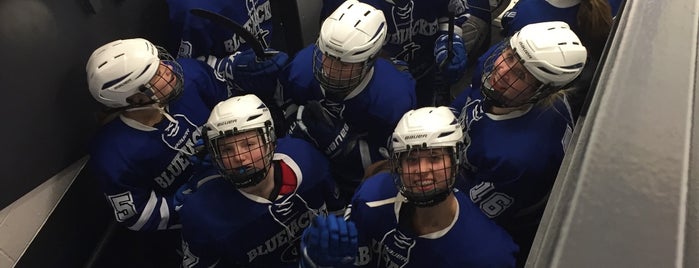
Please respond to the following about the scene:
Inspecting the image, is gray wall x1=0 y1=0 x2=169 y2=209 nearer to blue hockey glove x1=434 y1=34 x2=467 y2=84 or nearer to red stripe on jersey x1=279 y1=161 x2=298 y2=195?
red stripe on jersey x1=279 y1=161 x2=298 y2=195

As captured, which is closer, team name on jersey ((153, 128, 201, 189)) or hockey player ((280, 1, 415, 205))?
hockey player ((280, 1, 415, 205))

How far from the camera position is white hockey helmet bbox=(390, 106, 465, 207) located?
160cm

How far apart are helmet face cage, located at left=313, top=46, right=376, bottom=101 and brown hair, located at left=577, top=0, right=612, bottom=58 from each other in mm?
806

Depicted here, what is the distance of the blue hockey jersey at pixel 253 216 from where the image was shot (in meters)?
1.85

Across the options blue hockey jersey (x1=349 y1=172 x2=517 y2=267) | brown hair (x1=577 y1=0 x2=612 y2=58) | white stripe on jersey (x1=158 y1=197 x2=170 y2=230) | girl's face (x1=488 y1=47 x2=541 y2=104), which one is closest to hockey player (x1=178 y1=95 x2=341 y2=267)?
white stripe on jersey (x1=158 y1=197 x2=170 y2=230)

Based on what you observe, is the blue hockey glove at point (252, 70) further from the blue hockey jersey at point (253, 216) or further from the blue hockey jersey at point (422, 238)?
the blue hockey jersey at point (422, 238)

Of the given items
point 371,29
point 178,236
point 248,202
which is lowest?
point 178,236

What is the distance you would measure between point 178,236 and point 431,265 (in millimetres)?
1335

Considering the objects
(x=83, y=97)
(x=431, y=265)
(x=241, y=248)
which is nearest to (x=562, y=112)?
(x=431, y=265)

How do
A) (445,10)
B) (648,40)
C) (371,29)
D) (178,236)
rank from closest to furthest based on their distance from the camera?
1. (648,40)
2. (371,29)
3. (178,236)
4. (445,10)

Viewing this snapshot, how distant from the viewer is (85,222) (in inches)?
87.5

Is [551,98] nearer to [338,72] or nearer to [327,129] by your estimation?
[338,72]

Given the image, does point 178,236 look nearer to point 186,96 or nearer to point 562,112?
point 186,96

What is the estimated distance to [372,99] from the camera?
218 centimetres
